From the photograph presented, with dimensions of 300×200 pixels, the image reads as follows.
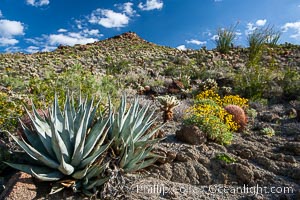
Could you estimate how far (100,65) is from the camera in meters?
18.2

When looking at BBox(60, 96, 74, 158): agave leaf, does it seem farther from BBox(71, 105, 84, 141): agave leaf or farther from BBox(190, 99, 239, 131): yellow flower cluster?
BBox(190, 99, 239, 131): yellow flower cluster

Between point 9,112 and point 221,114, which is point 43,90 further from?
point 221,114

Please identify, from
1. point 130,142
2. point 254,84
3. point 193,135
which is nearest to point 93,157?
point 130,142

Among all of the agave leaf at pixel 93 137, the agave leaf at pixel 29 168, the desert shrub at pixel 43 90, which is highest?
the desert shrub at pixel 43 90

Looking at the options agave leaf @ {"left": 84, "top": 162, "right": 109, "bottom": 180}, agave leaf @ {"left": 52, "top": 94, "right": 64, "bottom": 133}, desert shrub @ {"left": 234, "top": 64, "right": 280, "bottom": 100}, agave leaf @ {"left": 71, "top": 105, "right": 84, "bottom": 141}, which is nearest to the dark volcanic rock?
agave leaf @ {"left": 71, "top": 105, "right": 84, "bottom": 141}

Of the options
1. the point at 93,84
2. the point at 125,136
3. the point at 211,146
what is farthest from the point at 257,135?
the point at 93,84

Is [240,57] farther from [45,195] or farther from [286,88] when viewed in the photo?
[45,195]

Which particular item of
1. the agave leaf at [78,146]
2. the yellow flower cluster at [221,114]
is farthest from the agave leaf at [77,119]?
the yellow flower cluster at [221,114]

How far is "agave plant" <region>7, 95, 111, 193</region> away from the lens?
3.48 meters

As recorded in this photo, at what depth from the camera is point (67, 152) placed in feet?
11.8

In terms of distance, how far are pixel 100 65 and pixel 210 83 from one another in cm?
875

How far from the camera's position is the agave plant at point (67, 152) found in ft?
11.4

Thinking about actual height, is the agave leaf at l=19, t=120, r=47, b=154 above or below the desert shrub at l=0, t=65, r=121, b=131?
below

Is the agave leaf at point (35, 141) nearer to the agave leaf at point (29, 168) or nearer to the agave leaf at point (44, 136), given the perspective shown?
the agave leaf at point (44, 136)
